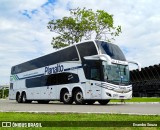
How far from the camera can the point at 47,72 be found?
76.9ft

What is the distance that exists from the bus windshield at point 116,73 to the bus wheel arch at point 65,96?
3271 mm

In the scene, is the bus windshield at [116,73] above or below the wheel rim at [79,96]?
above

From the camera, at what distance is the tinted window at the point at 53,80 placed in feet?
67.6

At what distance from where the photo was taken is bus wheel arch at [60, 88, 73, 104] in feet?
68.1

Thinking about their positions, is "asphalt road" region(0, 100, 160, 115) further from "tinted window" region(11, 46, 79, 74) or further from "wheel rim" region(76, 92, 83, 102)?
"tinted window" region(11, 46, 79, 74)

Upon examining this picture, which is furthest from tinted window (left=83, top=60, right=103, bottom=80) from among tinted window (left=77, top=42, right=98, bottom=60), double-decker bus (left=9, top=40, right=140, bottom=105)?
tinted window (left=77, top=42, right=98, bottom=60)

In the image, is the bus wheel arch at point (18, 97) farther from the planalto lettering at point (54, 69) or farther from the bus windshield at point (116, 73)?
the bus windshield at point (116, 73)

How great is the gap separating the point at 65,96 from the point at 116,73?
4.07m

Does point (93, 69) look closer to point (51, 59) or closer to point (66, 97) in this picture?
point (66, 97)

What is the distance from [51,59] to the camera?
23.1m

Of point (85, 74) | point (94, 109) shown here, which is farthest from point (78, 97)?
point (94, 109)

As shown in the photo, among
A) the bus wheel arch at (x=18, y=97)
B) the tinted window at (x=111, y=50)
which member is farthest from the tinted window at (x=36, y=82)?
the tinted window at (x=111, y=50)

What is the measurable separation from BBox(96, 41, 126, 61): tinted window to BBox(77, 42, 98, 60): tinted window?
1.28 ft

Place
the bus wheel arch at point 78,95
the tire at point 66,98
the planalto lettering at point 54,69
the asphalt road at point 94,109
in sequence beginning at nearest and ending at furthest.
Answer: the asphalt road at point 94,109 → the bus wheel arch at point 78,95 → the tire at point 66,98 → the planalto lettering at point 54,69
